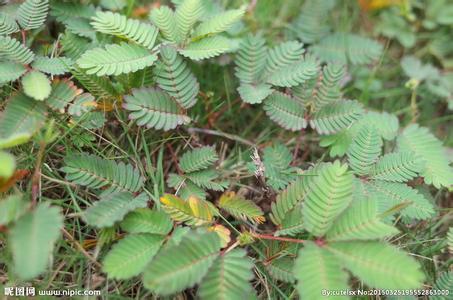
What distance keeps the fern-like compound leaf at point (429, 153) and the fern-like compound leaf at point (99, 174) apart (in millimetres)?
1311

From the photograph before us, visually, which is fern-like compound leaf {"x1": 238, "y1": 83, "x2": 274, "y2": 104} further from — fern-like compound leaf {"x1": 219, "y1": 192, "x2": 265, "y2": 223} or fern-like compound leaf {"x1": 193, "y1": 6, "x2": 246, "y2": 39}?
fern-like compound leaf {"x1": 219, "y1": 192, "x2": 265, "y2": 223}

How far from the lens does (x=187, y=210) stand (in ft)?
5.91

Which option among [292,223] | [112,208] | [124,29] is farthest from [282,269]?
[124,29]

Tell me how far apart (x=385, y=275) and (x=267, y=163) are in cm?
81

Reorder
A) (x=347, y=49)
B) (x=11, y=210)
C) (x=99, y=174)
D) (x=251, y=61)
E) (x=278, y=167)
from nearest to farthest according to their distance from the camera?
(x=11, y=210) → (x=99, y=174) → (x=278, y=167) → (x=251, y=61) → (x=347, y=49)

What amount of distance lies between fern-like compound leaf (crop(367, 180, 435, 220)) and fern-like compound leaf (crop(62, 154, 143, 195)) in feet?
3.43

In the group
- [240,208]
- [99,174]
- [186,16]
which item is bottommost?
[240,208]

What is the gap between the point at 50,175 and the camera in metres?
1.96

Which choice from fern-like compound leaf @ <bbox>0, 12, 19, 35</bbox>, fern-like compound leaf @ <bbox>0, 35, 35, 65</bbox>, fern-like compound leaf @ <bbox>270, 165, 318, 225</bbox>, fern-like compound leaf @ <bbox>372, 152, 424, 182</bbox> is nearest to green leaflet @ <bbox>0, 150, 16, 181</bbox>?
fern-like compound leaf @ <bbox>0, 35, 35, 65</bbox>

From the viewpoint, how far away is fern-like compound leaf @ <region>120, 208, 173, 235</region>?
1.72 meters

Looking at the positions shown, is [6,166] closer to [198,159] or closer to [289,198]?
[198,159]

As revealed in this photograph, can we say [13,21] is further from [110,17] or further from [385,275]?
[385,275]

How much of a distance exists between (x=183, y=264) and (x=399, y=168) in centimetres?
105

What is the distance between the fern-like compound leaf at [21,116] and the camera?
1792mm
